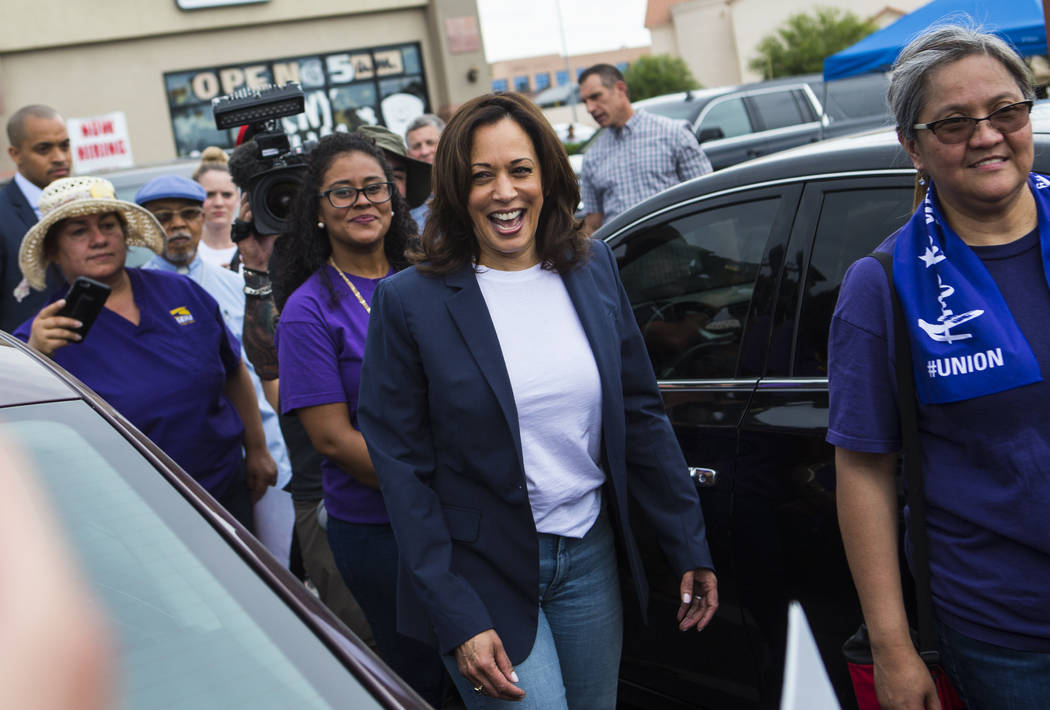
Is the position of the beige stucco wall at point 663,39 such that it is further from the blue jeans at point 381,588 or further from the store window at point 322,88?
the blue jeans at point 381,588

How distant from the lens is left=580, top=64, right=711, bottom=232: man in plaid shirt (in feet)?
20.2

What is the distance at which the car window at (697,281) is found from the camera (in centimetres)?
267

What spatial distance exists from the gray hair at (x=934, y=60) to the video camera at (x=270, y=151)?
1790mm

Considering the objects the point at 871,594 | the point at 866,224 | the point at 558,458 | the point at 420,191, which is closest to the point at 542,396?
the point at 558,458

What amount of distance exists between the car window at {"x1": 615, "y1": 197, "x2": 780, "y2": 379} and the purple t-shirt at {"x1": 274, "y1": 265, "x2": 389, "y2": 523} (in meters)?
0.84

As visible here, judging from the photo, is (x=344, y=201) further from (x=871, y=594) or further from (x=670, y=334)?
(x=871, y=594)

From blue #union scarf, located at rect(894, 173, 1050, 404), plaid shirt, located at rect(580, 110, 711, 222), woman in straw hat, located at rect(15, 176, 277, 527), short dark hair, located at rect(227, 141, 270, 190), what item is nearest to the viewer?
blue #union scarf, located at rect(894, 173, 1050, 404)

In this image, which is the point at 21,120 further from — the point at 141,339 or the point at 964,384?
the point at 964,384

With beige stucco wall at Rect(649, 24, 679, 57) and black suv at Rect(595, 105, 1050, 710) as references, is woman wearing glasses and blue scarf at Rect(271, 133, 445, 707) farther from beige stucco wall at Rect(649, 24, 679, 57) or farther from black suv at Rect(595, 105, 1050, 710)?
beige stucco wall at Rect(649, 24, 679, 57)

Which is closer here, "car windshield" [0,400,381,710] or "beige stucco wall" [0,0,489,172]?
"car windshield" [0,400,381,710]

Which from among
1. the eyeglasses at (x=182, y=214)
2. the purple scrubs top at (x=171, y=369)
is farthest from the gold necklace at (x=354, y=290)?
the eyeglasses at (x=182, y=214)

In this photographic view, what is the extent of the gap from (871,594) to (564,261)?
0.93 metres

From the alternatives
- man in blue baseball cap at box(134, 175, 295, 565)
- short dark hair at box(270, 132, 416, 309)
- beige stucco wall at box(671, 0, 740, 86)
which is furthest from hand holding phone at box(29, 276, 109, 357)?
beige stucco wall at box(671, 0, 740, 86)

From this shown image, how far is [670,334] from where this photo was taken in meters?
2.96
